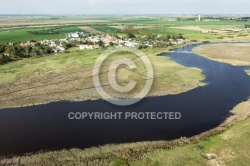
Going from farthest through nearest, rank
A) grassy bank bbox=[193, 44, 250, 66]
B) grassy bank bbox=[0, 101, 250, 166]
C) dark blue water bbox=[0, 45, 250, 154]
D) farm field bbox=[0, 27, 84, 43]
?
farm field bbox=[0, 27, 84, 43] → grassy bank bbox=[193, 44, 250, 66] → dark blue water bbox=[0, 45, 250, 154] → grassy bank bbox=[0, 101, 250, 166]

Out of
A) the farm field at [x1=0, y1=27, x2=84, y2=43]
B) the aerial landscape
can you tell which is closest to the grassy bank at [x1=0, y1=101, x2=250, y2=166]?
the aerial landscape

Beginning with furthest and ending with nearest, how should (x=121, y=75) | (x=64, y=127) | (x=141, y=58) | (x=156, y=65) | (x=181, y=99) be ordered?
(x=141, y=58), (x=156, y=65), (x=121, y=75), (x=181, y=99), (x=64, y=127)

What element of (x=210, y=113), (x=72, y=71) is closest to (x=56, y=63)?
(x=72, y=71)

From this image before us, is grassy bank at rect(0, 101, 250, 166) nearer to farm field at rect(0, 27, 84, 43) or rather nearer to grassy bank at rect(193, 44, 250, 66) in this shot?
grassy bank at rect(193, 44, 250, 66)

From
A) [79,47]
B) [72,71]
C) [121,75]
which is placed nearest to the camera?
[121,75]

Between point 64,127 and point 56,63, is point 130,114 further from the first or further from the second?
point 56,63

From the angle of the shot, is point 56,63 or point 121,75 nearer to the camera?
point 121,75

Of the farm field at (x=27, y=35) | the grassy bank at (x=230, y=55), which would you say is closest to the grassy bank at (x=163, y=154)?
the grassy bank at (x=230, y=55)
